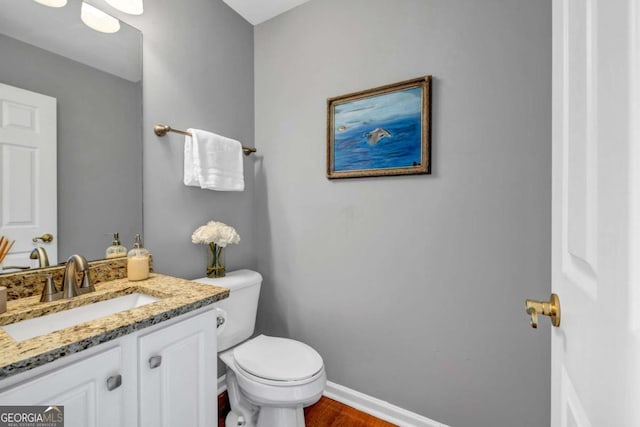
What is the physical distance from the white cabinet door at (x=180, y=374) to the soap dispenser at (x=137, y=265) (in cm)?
43

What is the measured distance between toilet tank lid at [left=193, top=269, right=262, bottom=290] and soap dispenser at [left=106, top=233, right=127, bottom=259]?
15.5 inches

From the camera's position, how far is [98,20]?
1201mm

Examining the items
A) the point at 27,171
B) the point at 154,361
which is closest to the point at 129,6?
the point at 27,171

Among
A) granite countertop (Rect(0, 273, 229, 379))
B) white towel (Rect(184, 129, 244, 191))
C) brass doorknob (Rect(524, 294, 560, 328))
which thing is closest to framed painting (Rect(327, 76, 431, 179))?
white towel (Rect(184, 129, 244, 191))

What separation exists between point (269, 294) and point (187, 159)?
1028 mm

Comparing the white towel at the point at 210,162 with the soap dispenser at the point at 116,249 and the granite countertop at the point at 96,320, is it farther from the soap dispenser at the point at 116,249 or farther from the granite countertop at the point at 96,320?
the granite countertop at the point at 96,320

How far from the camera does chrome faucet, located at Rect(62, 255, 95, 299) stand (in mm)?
965

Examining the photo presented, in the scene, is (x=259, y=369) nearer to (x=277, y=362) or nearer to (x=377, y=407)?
(x=277, y=362)

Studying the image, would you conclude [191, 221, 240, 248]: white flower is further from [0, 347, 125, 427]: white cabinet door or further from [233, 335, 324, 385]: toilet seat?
[0, 347, 125, 427]: white cabinet door

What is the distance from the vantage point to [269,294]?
188cm

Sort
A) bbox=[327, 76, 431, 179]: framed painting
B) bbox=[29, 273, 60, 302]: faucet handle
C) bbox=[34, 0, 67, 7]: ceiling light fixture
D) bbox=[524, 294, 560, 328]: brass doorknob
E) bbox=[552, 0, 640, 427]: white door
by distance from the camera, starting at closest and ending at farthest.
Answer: bbox=[552, 0, 640, 427]: white door < bbox=[524, 294, 560, 328]: brass doorknob < bbox=[29, 273, 60, 302]: faucet handle < bbox=[34, 0, 67, 7]: ceiling light fixture < bbox=[327, 76, 431, 179]: framed painting

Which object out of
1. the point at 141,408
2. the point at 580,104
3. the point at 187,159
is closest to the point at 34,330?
the point at 141,408

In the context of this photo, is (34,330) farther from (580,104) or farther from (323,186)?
(580,104)

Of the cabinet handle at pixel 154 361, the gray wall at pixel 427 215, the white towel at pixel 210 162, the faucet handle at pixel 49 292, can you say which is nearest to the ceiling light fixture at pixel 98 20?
the white towel at pixel 210 162
